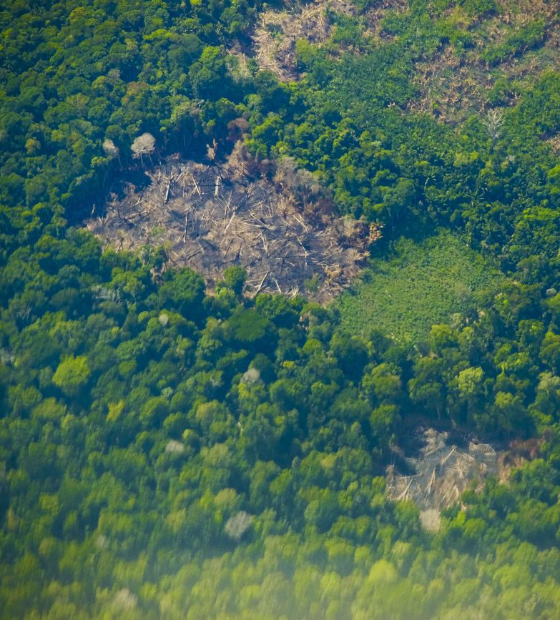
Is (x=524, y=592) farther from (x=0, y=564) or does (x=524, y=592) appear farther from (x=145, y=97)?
(x=145, y=97)

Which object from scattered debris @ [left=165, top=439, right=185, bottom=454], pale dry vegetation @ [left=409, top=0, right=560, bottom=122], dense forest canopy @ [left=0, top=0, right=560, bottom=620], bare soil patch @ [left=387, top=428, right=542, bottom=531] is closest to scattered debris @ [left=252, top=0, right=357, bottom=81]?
dense forest canopy @ [left=0, top=0, right=560, bottom=620]

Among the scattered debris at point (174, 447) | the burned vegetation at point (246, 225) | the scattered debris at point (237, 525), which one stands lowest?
the scattered debris at point (237, 525)

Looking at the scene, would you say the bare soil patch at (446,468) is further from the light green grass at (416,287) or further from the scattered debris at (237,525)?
the scattered debris at (237,525)

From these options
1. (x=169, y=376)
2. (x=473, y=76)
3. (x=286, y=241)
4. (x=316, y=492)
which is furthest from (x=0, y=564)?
(x=473, y=76)

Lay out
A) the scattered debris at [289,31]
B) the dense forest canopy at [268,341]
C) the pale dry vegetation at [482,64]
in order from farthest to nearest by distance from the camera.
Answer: the scattered debris at [289,31] → the pale dry vegetation at [482,64] → the dense forest canopy at [268,341]

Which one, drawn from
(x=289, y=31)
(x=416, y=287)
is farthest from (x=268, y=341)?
(x=289, y=31)

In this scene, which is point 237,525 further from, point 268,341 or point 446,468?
point 446,468

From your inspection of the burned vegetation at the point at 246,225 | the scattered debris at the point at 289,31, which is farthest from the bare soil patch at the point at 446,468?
the scattered debris at the point at 289,31

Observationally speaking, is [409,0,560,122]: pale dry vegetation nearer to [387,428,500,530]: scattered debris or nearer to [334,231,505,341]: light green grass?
[334,231,505,341]: light green grass
